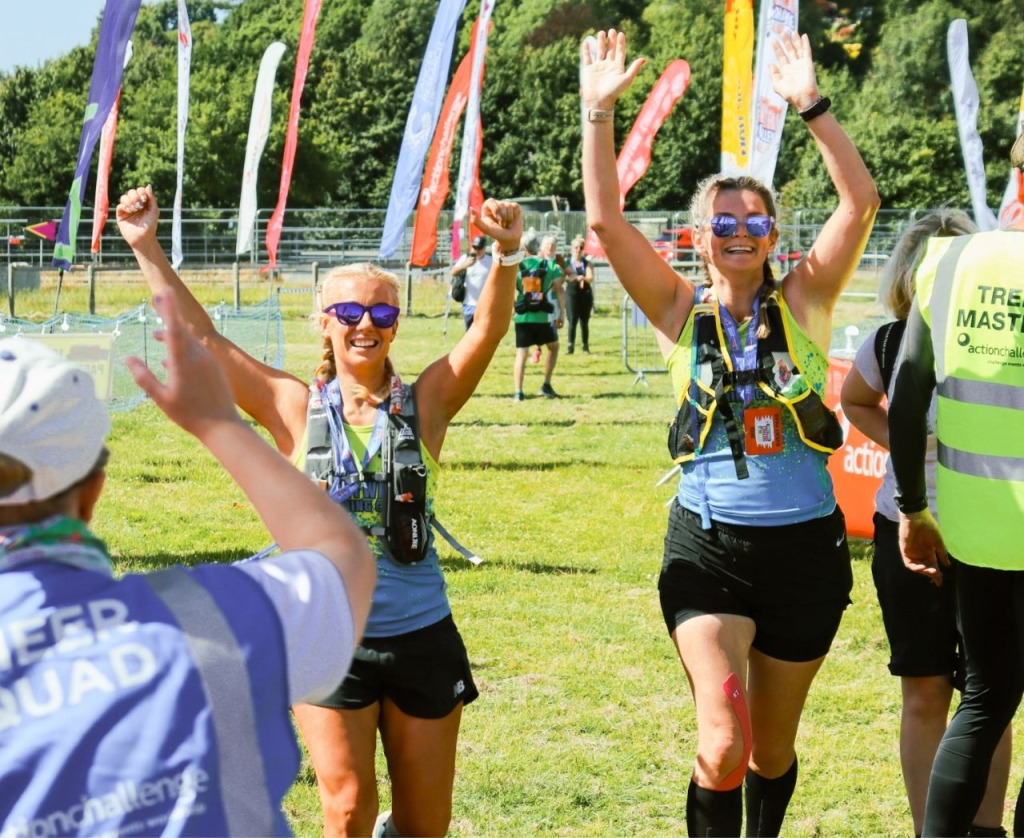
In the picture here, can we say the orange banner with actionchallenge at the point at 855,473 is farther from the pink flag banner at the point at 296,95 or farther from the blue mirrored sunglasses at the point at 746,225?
the pink flag banner at the point at 296,95

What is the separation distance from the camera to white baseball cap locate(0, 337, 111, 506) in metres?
1.47

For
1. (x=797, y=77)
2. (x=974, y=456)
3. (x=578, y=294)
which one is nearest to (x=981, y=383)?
(x=974, y=456)

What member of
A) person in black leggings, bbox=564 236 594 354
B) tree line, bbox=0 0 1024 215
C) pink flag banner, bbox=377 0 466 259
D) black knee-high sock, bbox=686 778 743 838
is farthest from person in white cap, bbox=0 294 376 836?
tree line, bbox=0 0 1024 215

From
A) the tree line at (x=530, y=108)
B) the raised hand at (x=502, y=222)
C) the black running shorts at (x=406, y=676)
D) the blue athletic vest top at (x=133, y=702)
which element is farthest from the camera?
the tree line at (x=530, y=108)

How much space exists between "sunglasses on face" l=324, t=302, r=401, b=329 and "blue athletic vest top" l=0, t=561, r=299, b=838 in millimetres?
1934

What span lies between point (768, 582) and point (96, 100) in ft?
29.4

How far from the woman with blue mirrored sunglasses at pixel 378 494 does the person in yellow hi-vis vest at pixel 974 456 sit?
3.69ft

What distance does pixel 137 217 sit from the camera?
10.1 feet

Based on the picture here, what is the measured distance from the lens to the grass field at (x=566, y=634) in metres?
4.61

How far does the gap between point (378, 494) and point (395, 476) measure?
2.6 inches

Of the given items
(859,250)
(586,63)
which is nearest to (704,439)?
(859,250)

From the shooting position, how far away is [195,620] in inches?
58.9

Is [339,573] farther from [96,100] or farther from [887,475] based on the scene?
[96,100]

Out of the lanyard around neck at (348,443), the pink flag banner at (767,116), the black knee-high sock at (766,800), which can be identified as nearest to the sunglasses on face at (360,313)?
the lanyard around neck at (348,443)
